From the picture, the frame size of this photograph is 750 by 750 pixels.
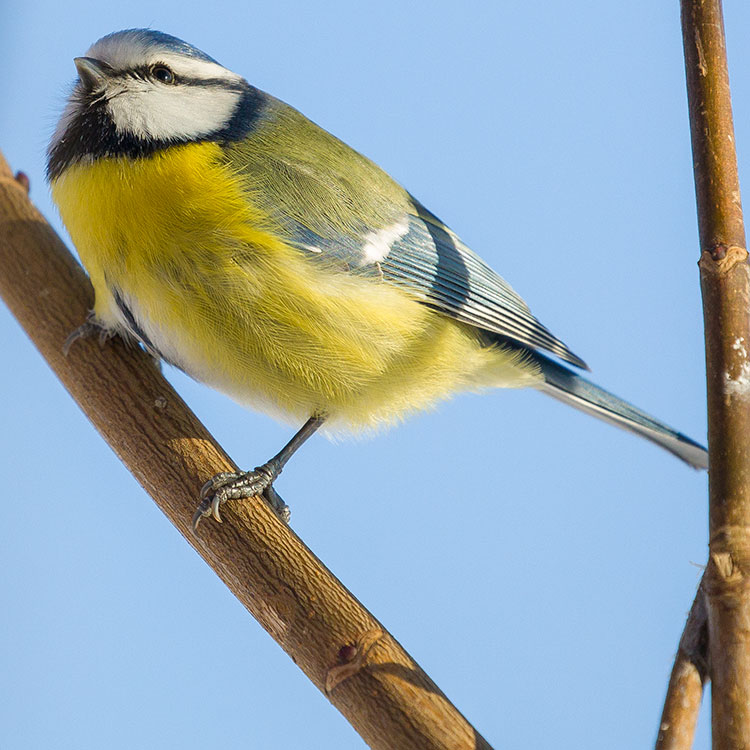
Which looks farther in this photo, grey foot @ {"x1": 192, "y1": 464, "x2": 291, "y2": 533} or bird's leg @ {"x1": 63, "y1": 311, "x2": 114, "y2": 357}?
bird's leg @ {"x1": 63, "y1": 311, "x2": 114, "y2": 357}

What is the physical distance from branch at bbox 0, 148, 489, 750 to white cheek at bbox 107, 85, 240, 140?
0.24 meters

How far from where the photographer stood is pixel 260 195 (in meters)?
1.30

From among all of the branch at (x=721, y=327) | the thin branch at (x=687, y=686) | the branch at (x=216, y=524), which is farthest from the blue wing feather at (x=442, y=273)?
the thin branch at (x=687, y=686)

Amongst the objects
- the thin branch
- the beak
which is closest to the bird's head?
the beak

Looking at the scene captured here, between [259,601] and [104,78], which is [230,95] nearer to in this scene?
[104,78]

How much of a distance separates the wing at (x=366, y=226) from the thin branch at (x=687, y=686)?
77 centimetres

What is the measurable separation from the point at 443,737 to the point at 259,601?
27 centimetres

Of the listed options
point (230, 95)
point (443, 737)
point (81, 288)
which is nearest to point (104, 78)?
point (230, 95)

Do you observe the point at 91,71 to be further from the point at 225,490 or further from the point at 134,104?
the point at 225,490

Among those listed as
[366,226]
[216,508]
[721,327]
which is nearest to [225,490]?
[216,508]

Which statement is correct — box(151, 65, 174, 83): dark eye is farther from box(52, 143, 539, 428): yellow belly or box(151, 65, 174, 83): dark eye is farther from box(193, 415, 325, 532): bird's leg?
box(193, 415, 325, 532): bird's leg

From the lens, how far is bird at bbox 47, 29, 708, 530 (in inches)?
48.5

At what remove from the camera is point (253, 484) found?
1216 mm

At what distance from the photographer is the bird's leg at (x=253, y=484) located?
1.13 meters
